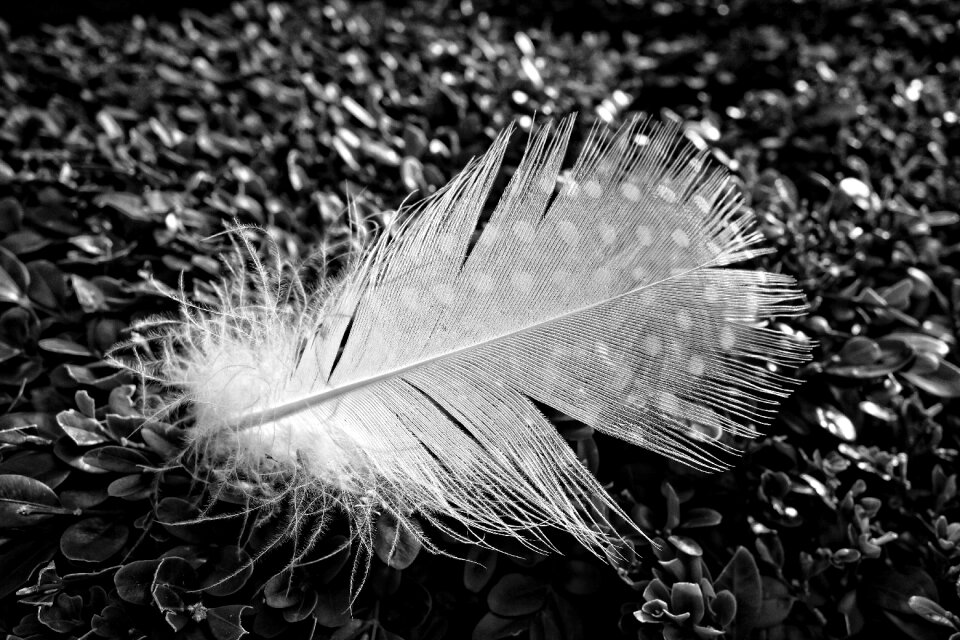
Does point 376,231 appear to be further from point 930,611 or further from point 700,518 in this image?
point 930,611

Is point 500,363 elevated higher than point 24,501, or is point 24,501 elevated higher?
point 500,363

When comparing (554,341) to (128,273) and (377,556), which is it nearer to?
Result: (377,556)

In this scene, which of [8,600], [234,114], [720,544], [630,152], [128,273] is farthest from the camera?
[234,114]

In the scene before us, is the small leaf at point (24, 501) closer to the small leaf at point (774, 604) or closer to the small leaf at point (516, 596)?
the small leaf at point (516, 596)

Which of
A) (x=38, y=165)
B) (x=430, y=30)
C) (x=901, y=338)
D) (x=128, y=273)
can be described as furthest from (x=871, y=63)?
(x=38, y=165)

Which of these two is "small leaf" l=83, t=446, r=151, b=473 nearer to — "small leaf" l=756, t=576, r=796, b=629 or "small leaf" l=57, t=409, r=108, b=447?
"small leaf" l=57, t=409, r=108, b=447

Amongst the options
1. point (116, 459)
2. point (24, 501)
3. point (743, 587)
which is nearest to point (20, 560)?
point (24, 501)
